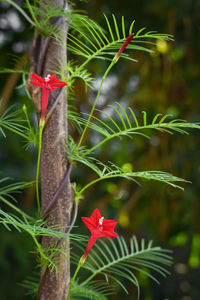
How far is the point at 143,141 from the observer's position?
1.49m

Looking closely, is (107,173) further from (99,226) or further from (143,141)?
(143,141)

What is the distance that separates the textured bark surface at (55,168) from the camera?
39 cm

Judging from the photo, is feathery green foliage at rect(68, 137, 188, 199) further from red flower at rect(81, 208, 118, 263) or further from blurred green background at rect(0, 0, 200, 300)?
blurred green background at rect(0, 0, 200, 300)

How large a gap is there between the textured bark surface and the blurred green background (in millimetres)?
815

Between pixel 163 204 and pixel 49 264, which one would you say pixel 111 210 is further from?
pixel 49 264

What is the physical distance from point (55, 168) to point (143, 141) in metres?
1.11

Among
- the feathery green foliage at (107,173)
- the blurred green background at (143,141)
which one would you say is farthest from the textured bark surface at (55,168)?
the blurred green background at (143,141)

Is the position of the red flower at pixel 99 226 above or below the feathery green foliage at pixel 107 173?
below

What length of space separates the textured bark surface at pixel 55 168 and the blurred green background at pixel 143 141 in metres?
0.82

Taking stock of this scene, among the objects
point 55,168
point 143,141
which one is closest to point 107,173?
point 55,168

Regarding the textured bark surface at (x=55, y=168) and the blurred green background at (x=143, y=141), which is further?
the blurred green background at (x=143, y=141)

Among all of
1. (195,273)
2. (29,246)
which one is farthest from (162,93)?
(195,273)

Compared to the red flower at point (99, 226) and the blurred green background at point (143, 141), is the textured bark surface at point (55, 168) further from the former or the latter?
the blurred green background at point (143, 141)

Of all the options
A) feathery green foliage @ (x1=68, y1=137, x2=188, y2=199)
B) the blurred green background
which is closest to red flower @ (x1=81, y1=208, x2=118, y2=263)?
feathery green foliage @ (x1=68, y1=137, x2=188, y2=199)
